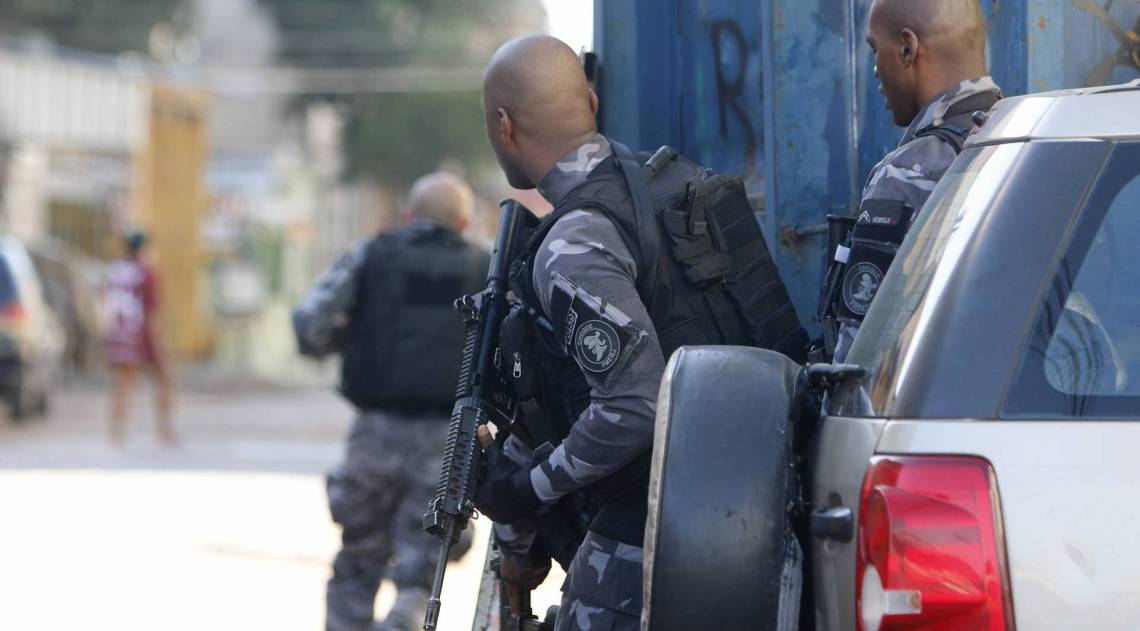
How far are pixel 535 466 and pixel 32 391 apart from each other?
15334 mm

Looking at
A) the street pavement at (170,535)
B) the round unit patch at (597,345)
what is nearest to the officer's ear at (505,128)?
the round unit patch at (597,345)

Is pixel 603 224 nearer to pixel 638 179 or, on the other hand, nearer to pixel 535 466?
→ pixel 638 179

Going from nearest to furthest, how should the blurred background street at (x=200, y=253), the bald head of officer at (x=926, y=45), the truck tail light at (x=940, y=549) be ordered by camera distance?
the truck tail light at (x=940, y=549), the bald head of officer at (x=926, y=45), the blurred background street at (x=200, y=253)

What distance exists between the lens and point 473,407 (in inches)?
145

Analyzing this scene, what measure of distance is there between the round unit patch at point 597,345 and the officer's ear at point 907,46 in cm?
78

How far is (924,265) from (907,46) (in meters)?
0.97

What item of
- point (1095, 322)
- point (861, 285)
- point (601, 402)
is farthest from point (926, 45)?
point (1095, 322)

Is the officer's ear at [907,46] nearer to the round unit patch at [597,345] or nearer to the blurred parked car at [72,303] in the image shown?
the round unit patch at [597,345]

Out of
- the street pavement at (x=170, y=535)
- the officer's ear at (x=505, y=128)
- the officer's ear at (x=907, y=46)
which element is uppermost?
the officer's ear at (x=907, y=46)

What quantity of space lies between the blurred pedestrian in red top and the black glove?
37.9 feet

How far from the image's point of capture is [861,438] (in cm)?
253

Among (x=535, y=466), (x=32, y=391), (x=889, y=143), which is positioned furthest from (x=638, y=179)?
(x=32, y=391)

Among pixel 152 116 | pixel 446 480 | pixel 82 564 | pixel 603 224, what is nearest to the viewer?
pixel 603 224

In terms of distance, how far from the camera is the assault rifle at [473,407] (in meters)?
3.62
